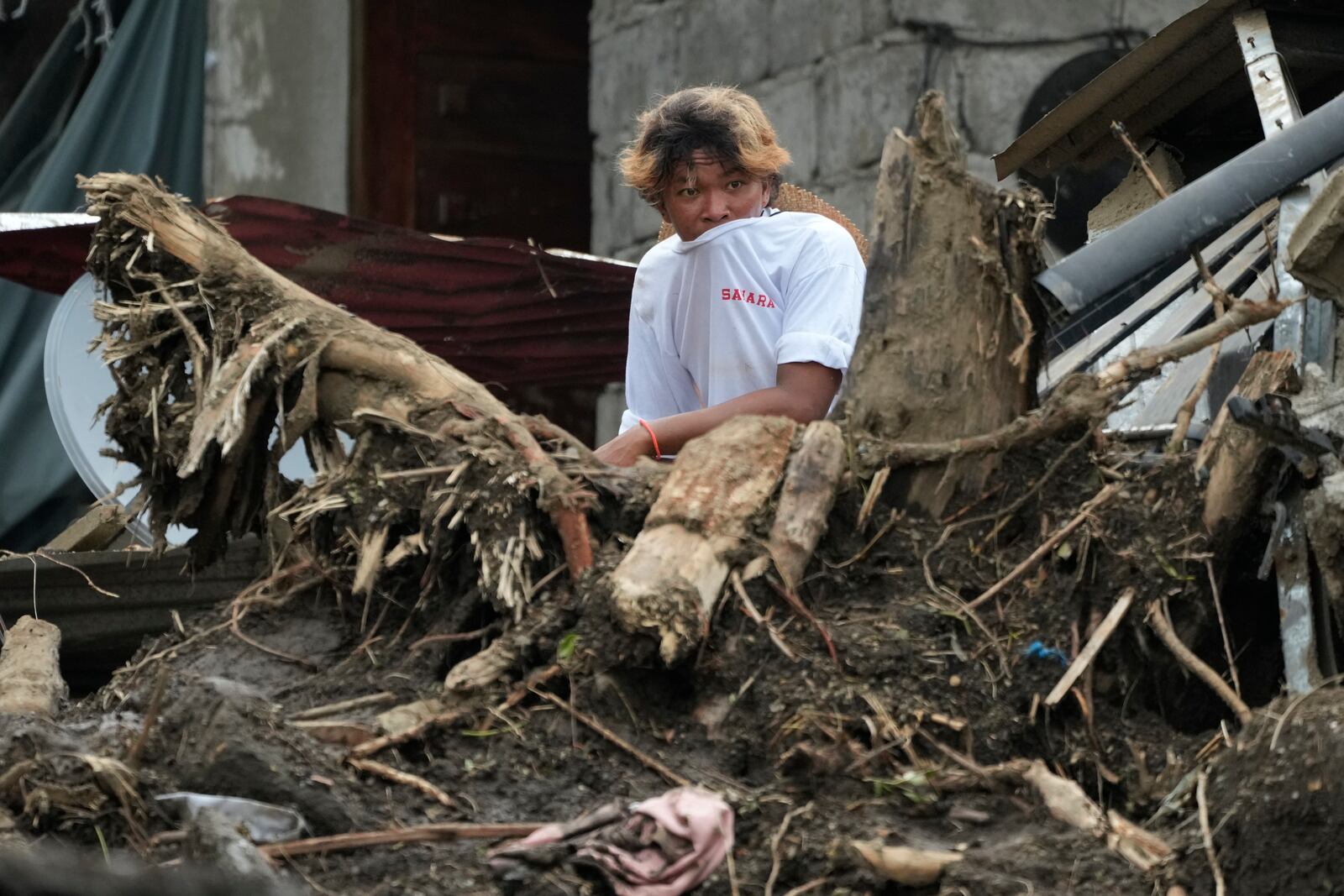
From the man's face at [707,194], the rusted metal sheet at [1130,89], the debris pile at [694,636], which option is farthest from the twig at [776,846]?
the rusted metal sheet at [1130,89]

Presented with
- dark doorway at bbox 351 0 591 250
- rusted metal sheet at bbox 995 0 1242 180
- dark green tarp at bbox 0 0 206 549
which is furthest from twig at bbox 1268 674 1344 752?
dark doorway at bbox 351 0 591 250

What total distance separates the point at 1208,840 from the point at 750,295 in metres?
1.79

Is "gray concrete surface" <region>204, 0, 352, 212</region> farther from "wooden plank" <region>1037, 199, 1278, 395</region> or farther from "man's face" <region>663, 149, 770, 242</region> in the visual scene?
"wooden plank" <region>1037, 199, 1278, 395</region>

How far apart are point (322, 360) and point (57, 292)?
2688 millimetres

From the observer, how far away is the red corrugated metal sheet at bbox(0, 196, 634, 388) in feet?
17.3

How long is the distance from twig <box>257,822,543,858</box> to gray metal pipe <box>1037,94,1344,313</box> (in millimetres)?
1223

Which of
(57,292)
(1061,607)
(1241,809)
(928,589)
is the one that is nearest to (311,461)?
(928,589)

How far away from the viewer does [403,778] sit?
92.9 inches

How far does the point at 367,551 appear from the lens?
2.89 m

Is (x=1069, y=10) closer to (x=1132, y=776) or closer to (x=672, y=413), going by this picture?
(x=672, y=413)

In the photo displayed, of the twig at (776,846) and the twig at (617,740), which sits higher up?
the twig at (617,740)

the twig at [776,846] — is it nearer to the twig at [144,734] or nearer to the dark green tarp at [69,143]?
the twig at [144,734]

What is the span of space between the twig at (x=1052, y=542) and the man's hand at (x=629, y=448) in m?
0.83

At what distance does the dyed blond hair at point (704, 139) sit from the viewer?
11.9ft
